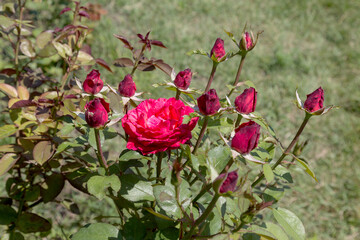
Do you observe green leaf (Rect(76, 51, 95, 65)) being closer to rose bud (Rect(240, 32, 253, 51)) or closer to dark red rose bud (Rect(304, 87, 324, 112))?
rose bud (Rect(240, 32, 253, 51))

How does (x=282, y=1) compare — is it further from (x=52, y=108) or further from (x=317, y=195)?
(x=52, y=108)

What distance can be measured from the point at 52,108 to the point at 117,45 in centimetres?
177

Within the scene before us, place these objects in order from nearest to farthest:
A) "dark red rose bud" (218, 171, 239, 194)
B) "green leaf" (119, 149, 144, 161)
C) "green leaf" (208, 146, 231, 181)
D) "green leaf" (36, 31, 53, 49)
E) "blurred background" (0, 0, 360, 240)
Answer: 1. "dark red rose bud" (218, 171, 239, 194)
2. "green leaf" (208, 146, 231, 181)
3. "green leaf" (119, 149, 144, 161)
4. "green leaf" (36, 31, 53, 49)
5. "blurred background" (0, 0, 360, 240)

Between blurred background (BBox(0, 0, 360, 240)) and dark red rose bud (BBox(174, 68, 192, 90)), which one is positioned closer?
dark red rose bud (BBox(174, 68, 192, 90))

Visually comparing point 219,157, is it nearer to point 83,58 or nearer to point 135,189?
point 135,189

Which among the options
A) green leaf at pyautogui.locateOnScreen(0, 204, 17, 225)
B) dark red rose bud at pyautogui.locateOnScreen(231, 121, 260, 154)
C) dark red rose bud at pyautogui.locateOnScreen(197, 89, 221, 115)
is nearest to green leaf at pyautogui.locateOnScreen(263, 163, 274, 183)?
dark red rose bud at pyautogui.locateOnScreen(231, 121, 260, 154)

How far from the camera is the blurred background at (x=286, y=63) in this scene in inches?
82.7

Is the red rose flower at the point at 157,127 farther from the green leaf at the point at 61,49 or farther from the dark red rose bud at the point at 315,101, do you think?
the green leaf at the point at 61,49

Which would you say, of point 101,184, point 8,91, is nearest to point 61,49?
point 8,91

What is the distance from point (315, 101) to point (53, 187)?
828 mm

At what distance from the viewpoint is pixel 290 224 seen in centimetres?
83

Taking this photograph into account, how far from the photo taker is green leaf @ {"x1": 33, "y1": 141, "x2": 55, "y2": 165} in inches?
36.5

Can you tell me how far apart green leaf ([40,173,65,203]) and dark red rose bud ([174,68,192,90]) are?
21.7 inches

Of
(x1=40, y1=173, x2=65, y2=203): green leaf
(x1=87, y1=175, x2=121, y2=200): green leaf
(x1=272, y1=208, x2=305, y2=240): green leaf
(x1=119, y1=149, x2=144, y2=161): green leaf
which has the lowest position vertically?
(x1=40, y1=173, x2=65, y2=203): green leaf
